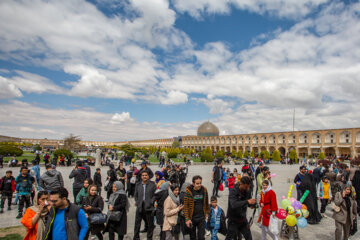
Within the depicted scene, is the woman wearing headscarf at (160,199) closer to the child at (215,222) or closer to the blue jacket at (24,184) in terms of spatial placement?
the child at (215,222)

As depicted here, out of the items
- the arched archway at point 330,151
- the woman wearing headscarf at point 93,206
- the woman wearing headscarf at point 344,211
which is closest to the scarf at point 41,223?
the woman wearing headscarf at point 93,206

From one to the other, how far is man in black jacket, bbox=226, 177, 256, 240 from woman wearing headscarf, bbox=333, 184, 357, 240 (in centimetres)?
196

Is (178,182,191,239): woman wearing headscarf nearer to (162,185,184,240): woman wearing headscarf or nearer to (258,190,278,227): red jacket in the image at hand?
(162,185,184,240): woman wearing headscarf

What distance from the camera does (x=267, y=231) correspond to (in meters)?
3.95

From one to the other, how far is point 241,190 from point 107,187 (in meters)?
4.39

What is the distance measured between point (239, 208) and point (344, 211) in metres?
2.31

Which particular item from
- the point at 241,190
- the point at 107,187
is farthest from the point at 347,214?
the point at 107,187

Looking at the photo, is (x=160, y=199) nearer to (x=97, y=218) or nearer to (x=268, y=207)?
(x=97, y=218)

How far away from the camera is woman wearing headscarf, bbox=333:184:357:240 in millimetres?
4148

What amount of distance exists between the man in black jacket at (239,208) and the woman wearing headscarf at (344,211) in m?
1.96

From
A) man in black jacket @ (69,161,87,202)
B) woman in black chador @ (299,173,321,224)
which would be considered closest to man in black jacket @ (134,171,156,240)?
man in black jacket @ (69,161,87,202)

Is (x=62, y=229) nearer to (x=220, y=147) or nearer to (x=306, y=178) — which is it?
(x=306, y=178)

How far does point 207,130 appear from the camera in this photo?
72.1 meters

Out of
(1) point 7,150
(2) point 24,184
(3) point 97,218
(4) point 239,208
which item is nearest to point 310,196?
(4) point 239,208
